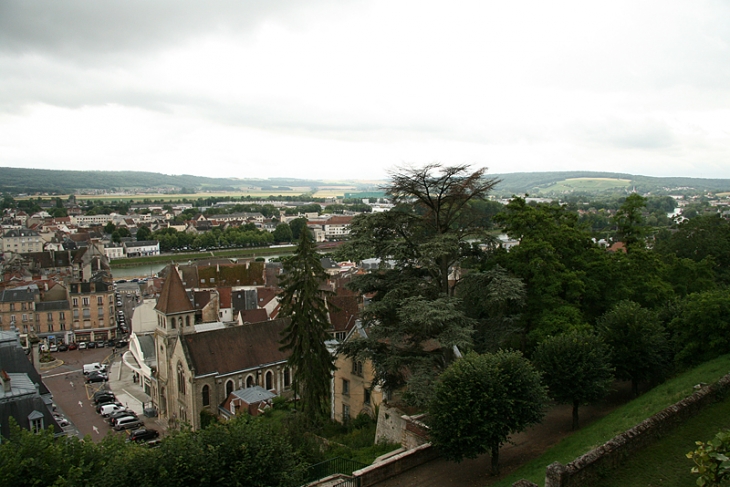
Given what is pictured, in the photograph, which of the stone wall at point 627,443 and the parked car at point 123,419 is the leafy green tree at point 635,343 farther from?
the parked car at point 123,419

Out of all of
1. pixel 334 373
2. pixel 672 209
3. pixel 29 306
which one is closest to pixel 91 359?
pixel 29 306

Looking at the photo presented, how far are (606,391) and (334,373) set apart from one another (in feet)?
42.8

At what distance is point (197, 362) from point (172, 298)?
12.9 ft

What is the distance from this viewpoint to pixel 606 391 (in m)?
15.6

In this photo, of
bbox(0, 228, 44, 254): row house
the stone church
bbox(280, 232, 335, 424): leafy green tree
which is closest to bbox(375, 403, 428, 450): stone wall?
bbox(280, 232, 335, 424): leafy green tree

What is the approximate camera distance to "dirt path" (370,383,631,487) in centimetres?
1329

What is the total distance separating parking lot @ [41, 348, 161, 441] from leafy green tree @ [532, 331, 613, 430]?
2259cm

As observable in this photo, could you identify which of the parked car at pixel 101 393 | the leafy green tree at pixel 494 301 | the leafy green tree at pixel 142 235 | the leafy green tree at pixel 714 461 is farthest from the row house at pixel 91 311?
the leafy green tree at pixel 142 235

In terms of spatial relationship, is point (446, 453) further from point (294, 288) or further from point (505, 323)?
point (294, 288)

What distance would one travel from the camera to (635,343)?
16953 millimetres

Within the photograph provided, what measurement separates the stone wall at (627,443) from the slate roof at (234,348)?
68.6ft

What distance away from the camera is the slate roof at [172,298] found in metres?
30.5

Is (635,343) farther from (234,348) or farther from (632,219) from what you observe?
(234,348)

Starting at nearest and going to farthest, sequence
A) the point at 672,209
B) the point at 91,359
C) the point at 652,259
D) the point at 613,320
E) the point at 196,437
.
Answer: the point at 196,437
the point at 613,320
the point at 652,259
the point at 91,359
the point at 672,209
